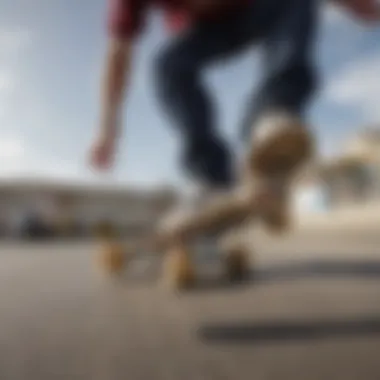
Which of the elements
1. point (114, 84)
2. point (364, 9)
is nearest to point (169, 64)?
point (114, 84)

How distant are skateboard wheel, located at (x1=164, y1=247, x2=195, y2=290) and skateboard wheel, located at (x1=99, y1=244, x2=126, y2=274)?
0.12 metres

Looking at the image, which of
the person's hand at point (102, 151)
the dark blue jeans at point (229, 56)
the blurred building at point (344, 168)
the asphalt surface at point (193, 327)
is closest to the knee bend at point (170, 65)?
the dark blue jeans at point (229, 56)

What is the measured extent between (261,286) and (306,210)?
0.22 m

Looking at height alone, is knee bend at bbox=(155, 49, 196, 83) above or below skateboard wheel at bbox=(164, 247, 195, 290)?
above

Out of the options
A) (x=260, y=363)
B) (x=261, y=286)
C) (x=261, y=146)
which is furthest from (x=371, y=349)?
(x=261, y=286)

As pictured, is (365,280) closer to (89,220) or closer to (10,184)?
(89,220)

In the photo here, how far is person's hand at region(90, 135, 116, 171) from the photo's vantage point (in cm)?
83

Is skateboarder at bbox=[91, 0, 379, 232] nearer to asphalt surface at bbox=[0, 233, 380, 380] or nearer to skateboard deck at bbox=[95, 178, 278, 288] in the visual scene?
skateboard deck at bbox=[95, 178, 278, 288]

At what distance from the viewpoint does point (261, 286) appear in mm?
1149

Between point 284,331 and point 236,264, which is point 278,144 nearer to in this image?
point 284,331

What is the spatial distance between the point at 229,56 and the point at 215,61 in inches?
1.3

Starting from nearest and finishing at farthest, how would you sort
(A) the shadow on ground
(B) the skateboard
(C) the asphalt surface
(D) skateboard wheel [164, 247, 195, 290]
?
(C) the asphalt surface → (A) the shadow on ground → (B) the skateboard → (D) skateboard wheel [164, 247, 195, 290]

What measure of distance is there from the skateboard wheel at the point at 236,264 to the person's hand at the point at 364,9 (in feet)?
1.82

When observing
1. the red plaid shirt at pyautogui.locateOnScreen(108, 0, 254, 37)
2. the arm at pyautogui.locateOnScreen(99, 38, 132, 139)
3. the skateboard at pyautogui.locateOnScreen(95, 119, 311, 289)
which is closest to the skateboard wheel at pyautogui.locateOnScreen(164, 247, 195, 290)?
the skateboard at pyautogui.locateOnScreen(95, 119, 311, 289)
